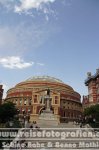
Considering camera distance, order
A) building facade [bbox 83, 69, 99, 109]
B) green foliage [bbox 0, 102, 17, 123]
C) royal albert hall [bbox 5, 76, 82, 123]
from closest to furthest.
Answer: green foliage [bbox 0, 102, 17, 123] → building facade [bbox 83, 69, 99, 109] → royal albert hall [bbox 5, 76, 82, 123]

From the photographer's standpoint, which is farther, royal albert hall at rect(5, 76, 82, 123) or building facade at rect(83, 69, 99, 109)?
royal albert hall at rect(5, 76, 82, 123)

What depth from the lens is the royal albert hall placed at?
103750mm

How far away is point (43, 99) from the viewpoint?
343 feet

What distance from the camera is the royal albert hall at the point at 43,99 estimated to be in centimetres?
10375

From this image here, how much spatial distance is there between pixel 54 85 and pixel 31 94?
38.6 feet

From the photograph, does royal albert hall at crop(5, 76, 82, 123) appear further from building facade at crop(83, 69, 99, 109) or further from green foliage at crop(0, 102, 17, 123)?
green foliage at crop(0, 102, 17, 123)

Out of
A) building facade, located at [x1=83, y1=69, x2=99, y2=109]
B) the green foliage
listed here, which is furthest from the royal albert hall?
the green foliage

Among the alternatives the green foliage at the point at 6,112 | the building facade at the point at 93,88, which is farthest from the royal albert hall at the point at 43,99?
the green foliage at the point at 6,112

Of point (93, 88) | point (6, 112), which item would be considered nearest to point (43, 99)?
point (93, 88)

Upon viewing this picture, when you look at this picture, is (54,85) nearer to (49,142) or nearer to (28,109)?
(28,109)

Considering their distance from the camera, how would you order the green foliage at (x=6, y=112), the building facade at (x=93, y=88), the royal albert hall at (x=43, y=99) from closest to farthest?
1. the green foliage at (x=6, y=112)
2. the building facade at (x=93, y=88)
3. the royal albert hall at (x=43, y=99)

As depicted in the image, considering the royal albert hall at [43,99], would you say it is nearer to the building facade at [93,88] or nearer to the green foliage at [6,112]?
the building facade at [93,88]

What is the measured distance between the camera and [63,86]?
118938mm

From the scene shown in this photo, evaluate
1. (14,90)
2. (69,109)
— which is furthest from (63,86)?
(14,90)
